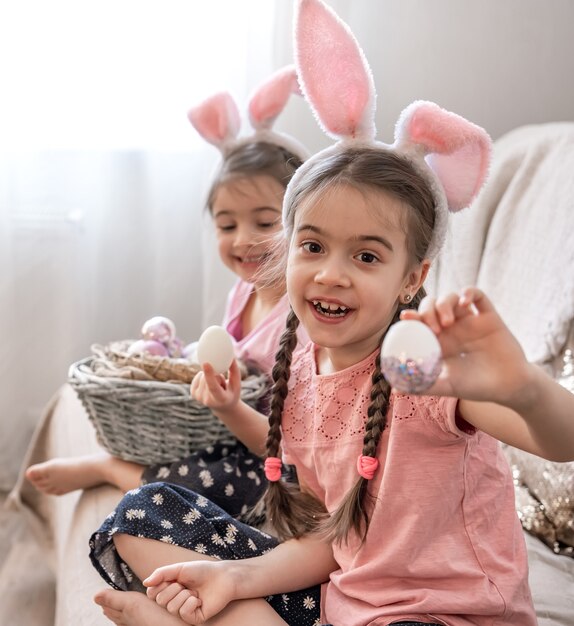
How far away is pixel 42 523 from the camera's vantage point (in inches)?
69.4

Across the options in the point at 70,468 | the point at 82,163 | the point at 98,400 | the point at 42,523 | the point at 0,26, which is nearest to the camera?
the point at 98,400

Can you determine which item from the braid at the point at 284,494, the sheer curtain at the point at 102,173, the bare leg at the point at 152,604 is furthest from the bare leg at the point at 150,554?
the sheer curtain at the point at 102,173

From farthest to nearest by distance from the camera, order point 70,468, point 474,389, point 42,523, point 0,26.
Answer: point 0,26
point 42,523
point 70,468
point 474,389

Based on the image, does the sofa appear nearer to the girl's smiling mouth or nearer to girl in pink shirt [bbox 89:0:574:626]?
girl in pink shirt [bbox 89:0:574:626]

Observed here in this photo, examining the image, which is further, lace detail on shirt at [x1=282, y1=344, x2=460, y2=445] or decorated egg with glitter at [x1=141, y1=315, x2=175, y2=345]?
decorated egg with glitter at [x1=141, y1=315, x2=175, y2=345]

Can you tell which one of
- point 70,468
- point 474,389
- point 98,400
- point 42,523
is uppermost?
point 474,389

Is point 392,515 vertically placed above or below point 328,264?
below

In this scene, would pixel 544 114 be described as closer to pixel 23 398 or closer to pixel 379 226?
pixel 379 226

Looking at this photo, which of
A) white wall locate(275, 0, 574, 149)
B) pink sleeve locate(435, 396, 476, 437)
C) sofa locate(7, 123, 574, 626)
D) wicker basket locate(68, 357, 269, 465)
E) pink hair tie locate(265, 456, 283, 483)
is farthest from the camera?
white wall locate(275, 0, 574, 149)

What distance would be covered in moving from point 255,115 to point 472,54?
63 cm

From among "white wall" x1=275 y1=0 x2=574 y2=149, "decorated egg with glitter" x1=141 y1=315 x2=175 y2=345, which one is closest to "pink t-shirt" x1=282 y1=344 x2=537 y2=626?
"decorated egg with glitter" x1=141 y1=315 x2=175 y2=345

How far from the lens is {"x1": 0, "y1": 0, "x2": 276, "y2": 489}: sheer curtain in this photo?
1.92 m

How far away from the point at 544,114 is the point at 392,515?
124cm

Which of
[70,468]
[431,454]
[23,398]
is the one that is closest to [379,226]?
[431,454]
